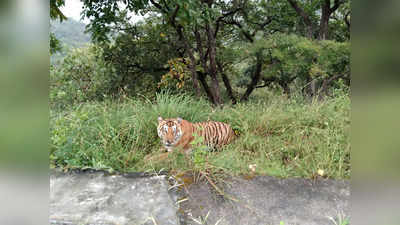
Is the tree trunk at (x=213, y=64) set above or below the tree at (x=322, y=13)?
below

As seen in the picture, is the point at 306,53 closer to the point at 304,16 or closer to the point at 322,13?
the point at 304,16

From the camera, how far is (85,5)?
212 inches

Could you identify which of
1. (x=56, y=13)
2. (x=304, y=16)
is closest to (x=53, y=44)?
(x=56, y=13)

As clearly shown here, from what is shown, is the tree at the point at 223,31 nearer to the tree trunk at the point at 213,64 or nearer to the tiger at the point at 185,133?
the tree trunk at the point at 213,64

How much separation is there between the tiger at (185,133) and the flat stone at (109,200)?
72 centimetres

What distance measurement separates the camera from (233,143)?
3658 mm

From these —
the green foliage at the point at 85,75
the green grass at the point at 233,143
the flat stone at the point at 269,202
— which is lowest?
the flat stone at the point at 269,202

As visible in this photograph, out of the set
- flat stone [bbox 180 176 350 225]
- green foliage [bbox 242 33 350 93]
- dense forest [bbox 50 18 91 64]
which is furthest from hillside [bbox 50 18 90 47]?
flat stone [bbox 180 176 350 225]

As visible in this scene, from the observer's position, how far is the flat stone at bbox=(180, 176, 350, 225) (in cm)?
203

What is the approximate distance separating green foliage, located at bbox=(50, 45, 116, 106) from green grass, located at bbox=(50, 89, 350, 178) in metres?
2.12

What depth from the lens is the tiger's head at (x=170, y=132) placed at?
3104 mm

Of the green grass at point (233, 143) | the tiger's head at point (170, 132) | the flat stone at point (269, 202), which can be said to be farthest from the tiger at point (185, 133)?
the flat stone at point (269, 202)
